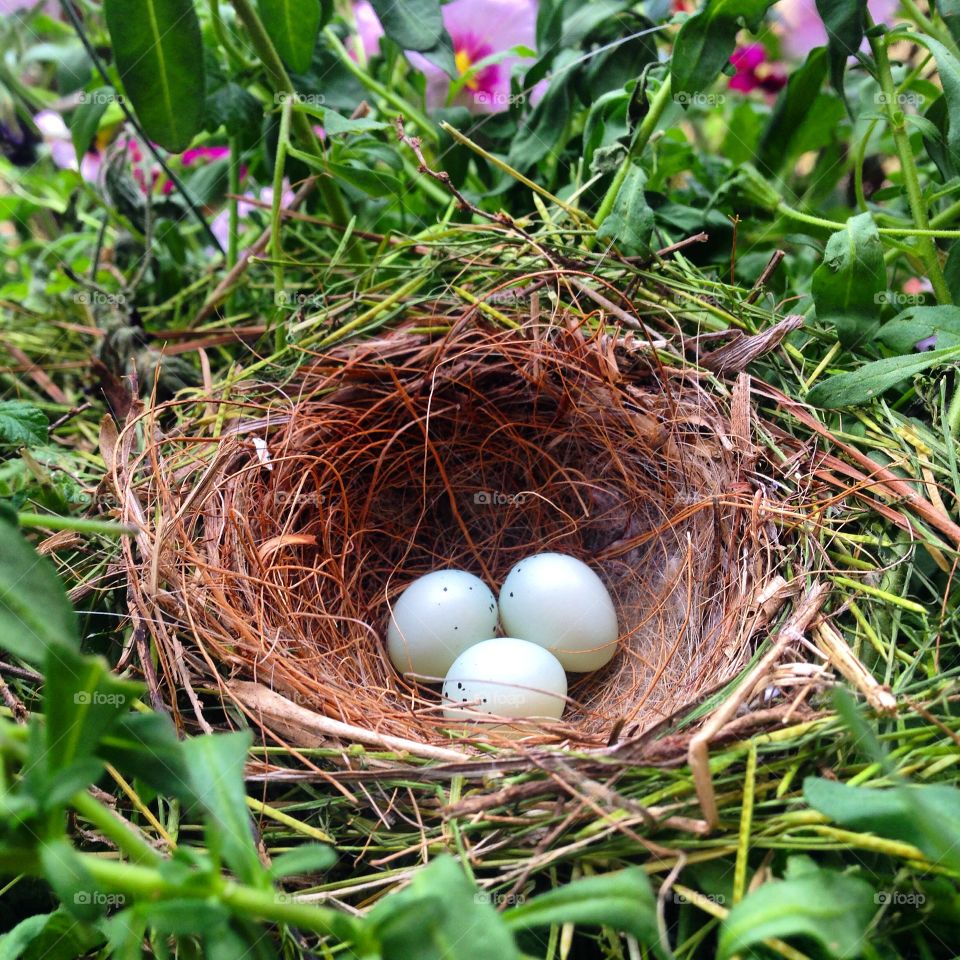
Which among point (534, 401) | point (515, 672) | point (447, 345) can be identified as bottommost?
point (515, 672)

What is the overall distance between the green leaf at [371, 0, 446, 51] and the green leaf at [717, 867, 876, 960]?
0.99 m

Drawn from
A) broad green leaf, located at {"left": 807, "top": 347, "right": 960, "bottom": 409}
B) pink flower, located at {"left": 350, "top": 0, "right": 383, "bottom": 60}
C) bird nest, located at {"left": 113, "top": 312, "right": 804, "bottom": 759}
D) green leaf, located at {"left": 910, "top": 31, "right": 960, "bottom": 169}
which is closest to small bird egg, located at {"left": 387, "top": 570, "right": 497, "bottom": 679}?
bird nest, located at {"left": 113, "top": 312, "right": 804, "bottom": 759}

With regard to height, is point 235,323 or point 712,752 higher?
point 235,323

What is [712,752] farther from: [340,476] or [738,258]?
[738,258]

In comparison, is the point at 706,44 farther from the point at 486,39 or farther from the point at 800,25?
the point at 800,25

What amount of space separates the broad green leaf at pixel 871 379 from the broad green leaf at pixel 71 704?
0.71 metres

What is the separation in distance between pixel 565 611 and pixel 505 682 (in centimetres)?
14

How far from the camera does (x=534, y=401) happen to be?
108 cm

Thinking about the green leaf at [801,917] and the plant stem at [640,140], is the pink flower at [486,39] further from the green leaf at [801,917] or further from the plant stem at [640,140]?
the green leaf at [801,917]

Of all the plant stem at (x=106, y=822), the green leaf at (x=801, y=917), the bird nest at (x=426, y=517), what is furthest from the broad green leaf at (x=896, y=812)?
the plant stem at (x=106, y=822)

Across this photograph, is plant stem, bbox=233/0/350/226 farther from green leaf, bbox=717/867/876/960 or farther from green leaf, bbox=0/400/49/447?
green leaf, bbox=717/867/876/960

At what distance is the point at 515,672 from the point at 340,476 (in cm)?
32

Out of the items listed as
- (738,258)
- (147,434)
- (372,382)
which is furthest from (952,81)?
(147,434)

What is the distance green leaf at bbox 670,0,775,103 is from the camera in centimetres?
94
